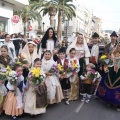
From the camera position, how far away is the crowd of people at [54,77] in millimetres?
4773

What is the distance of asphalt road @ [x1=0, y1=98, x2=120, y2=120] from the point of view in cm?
497

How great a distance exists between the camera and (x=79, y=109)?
5.55m

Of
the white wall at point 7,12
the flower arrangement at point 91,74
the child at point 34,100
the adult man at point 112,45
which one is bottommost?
the child at point 34,100

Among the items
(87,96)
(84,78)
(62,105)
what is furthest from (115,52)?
(62,105)

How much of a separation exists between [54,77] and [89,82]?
1.10 metres

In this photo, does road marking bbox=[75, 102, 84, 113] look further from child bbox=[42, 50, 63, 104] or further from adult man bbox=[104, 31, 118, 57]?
adult man bbox=[104, 31, 118, 57]

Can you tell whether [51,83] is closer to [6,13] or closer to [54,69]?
[54,69]

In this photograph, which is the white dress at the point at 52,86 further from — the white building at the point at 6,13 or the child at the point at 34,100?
the white building at the point at 6,13

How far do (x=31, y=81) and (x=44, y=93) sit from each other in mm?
472

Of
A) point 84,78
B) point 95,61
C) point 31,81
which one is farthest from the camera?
point 95,61

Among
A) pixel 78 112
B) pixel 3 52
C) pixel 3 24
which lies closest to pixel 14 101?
pixel 3 52

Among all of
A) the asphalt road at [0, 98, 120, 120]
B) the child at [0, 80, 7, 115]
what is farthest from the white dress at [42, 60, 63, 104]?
the child at [0, 80, 7, 115]

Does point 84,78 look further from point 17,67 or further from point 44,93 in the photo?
point 17,67

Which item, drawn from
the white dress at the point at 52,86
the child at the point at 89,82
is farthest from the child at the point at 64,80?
the child at the point at 89,82
